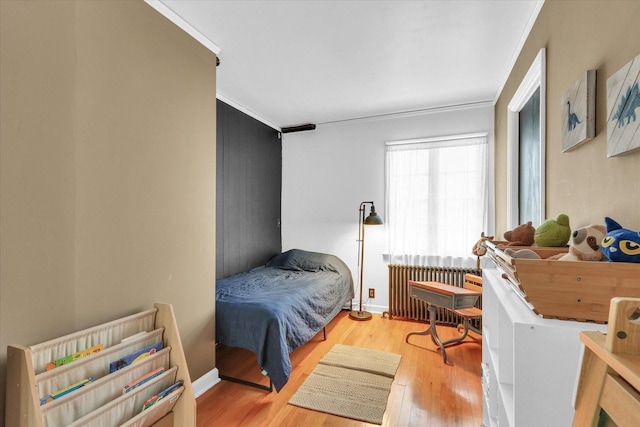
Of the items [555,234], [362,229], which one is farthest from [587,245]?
[362,229]

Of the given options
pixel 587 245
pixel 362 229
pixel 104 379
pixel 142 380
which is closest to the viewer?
pixel 587 245

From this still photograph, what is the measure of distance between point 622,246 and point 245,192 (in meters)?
3.34

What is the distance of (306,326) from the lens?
103 inches

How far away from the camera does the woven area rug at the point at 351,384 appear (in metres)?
2.03

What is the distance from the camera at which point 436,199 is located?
3611mm

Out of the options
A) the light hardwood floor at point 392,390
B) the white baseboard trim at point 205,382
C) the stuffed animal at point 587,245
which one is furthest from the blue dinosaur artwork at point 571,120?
the white baseboard trim at point 205,382

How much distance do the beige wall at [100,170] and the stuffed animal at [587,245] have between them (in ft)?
6.45

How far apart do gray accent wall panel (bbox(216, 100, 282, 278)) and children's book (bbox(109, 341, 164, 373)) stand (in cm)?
154

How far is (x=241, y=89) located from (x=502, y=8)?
2.31 meters

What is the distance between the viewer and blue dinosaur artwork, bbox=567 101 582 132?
1222 mm

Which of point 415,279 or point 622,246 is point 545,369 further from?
point 415,279

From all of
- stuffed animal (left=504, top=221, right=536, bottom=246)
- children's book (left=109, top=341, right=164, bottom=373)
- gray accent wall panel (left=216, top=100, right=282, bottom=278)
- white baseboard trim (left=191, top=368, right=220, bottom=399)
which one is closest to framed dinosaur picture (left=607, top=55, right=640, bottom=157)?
stuffed animal (left=504, top=221, right=536, bottom=246)

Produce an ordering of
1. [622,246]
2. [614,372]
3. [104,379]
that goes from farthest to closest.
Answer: [104,379] → [622,246] → [614,372]

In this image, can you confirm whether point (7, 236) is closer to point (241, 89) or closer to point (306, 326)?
point (306, 326)
